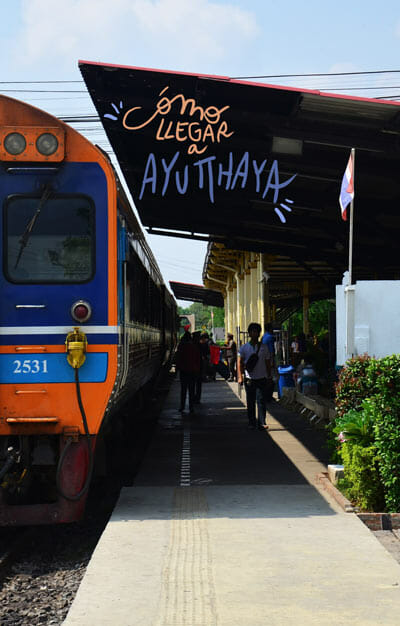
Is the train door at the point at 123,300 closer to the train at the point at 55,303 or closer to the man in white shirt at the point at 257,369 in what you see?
the train at the point at 55,303

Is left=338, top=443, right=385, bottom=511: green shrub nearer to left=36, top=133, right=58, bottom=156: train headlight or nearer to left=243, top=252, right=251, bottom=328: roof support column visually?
left=36, top=133, right=58, bottom=156: train headlight

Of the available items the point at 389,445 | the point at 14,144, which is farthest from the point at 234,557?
the point at 14,144

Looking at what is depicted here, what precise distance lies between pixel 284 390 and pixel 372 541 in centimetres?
1307

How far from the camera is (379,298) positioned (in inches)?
338

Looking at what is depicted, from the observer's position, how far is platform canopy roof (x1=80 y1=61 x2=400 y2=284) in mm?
10453

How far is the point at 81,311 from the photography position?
723 cm

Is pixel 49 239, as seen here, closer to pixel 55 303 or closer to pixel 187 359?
pixel 55 303

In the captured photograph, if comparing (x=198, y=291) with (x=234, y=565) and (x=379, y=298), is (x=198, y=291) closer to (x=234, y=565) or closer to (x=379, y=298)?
(x=379, y=298)

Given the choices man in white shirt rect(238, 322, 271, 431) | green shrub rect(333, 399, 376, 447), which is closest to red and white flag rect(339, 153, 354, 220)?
green shrub rect(333, 399, 376, 447)

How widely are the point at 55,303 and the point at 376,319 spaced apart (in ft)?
10.9

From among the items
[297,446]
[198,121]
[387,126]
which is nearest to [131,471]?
[297,446]

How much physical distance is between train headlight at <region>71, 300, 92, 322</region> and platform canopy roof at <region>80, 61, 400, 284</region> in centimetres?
412

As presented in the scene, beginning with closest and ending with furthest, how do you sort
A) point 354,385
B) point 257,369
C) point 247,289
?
1. point 354,385
2. point 257,369
3. point 247,289
